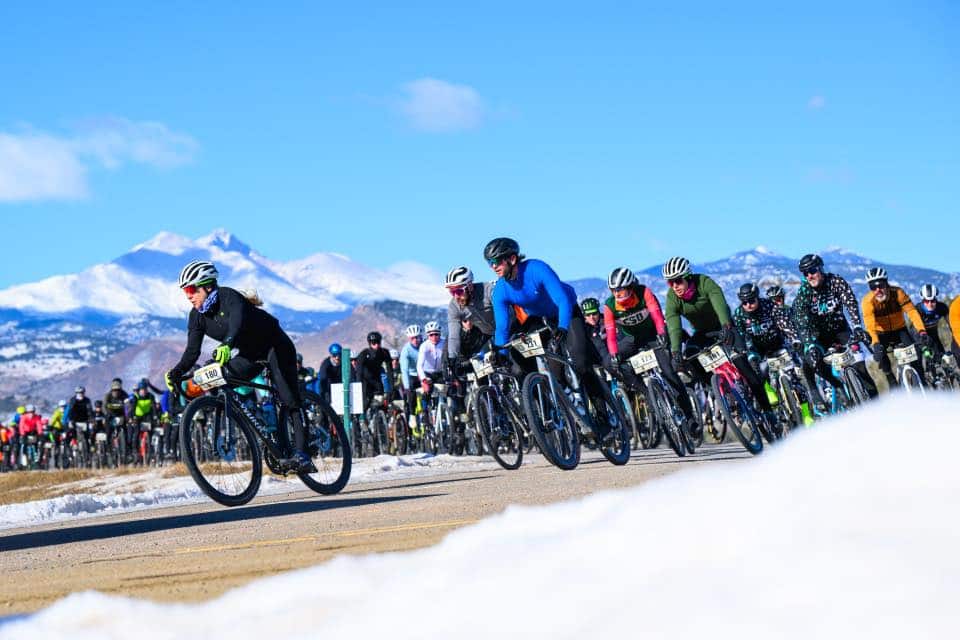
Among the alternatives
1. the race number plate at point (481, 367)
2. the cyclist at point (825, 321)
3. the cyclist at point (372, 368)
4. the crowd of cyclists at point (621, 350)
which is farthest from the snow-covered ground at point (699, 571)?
the cyclist at point (372, 368)

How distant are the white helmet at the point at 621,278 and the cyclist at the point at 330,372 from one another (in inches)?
354

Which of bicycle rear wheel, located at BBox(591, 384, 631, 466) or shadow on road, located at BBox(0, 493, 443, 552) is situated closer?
shadow on road, located at BBox(0, 493, 443, 552)

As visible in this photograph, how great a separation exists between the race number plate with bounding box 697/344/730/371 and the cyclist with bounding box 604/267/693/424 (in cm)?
65

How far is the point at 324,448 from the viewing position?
1127cm

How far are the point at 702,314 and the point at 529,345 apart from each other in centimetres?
305

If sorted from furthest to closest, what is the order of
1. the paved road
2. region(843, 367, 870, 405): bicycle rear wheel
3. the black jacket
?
region(843, 367, 870, 405): bicycle rear wheel, the black jacket, the paved road

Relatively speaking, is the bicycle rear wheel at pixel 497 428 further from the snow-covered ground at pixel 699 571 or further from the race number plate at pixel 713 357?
the snow-covered ground at pixel 699 571

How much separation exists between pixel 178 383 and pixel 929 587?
8.67m

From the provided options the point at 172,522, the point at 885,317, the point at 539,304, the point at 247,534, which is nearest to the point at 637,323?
the point at 885,317

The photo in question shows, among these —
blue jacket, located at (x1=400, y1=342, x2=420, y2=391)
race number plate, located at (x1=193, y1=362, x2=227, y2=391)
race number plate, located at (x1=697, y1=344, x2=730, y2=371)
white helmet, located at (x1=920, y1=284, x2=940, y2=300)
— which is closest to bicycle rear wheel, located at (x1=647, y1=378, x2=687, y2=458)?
race number plate, located at (x1=697, y1=344, x2=730, y2=371)

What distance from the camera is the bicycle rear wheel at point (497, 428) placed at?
44.6ft

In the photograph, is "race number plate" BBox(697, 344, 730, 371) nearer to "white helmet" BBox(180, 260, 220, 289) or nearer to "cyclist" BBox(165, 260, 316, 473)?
"cyclist" BBox(165, 260, 316, 473)

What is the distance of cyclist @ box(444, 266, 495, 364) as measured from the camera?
1361cm

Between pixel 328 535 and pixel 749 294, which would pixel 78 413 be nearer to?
pixel 749 294
